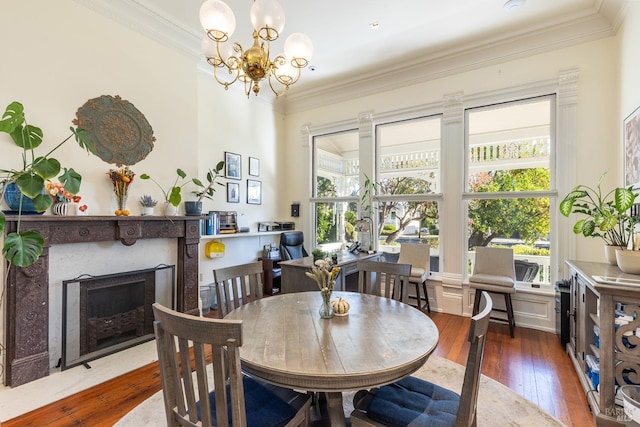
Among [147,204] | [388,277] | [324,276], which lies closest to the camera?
[324,276]

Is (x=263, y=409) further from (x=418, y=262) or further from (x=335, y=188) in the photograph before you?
(x=335, y=188)

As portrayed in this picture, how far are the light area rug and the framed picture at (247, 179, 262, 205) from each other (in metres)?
3.22

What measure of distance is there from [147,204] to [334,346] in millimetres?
2757

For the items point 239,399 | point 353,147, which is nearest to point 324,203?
point 353,147

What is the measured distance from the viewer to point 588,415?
83.2 inches

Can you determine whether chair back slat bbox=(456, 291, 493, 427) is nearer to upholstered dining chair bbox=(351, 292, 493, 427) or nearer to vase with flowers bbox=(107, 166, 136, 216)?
upholstered dining chair bbox=(351, 292, 493, 427)

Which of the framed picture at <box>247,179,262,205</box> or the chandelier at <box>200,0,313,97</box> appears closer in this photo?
the chandelier at <box>200,0,313,97</box>

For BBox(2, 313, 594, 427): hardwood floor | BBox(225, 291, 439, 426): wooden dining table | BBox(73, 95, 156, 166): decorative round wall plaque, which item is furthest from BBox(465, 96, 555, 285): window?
BBox(73, 95, 156, 166): decorative round wall plaque

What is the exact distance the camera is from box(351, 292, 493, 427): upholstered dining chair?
1206mm

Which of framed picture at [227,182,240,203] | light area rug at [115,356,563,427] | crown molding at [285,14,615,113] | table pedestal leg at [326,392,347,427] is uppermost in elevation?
crown molding at [285,14,615,113]

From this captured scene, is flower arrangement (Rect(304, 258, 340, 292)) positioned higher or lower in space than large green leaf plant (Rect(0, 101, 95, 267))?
lower

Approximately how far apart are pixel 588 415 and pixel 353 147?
4.21 m

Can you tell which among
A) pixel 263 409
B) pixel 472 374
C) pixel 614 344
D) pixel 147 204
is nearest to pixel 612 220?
pixel 614 344

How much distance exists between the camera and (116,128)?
3148 millimetres
